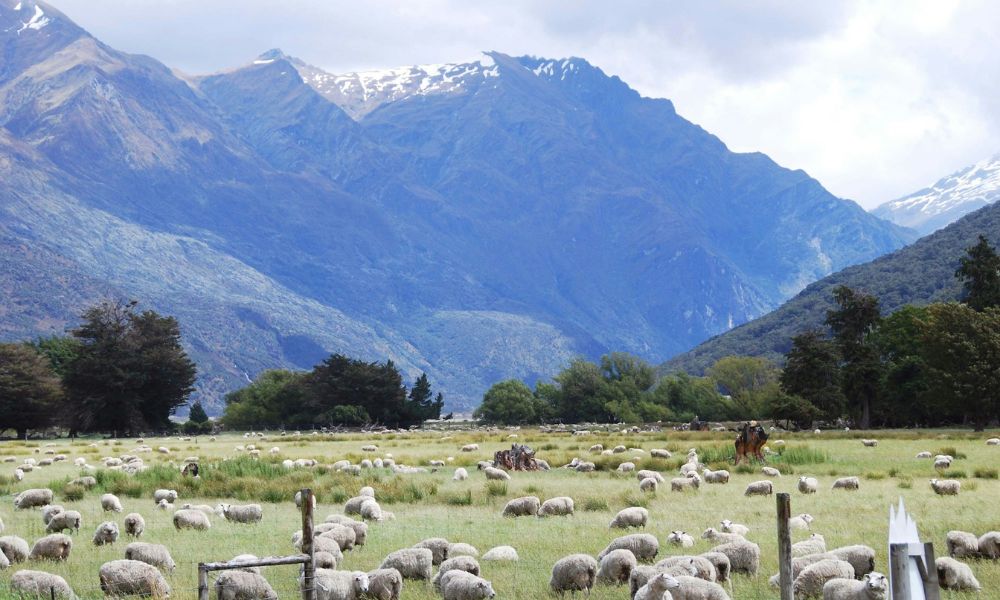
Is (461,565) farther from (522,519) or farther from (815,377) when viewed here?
(815,377)

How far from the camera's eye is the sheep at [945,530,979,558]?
50.0ft

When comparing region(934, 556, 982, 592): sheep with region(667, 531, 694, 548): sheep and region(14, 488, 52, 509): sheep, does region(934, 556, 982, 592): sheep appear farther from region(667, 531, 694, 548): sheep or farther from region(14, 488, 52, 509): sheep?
region(14, 488, 52, 509): sheep

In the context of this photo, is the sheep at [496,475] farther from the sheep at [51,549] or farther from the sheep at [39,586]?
the sheep at [39,586]

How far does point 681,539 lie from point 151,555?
26.5 feet

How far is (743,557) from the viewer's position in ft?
48.7

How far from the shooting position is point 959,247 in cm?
18350

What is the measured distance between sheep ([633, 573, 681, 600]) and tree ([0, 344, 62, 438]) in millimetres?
89637

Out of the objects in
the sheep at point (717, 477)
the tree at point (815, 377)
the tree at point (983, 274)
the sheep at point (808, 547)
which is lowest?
the sheep at point (808, 547)

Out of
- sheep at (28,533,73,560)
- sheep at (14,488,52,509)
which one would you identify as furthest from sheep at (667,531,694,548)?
sheep at (14,488,52,509)

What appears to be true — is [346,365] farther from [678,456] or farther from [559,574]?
[559,574]

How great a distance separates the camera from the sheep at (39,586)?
531 inches

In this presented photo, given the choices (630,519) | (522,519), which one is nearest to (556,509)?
(522,519)

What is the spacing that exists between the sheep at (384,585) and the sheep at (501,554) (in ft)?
8.27

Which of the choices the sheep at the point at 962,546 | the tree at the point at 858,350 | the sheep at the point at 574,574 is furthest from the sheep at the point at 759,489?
the tree at the point at 858,350
